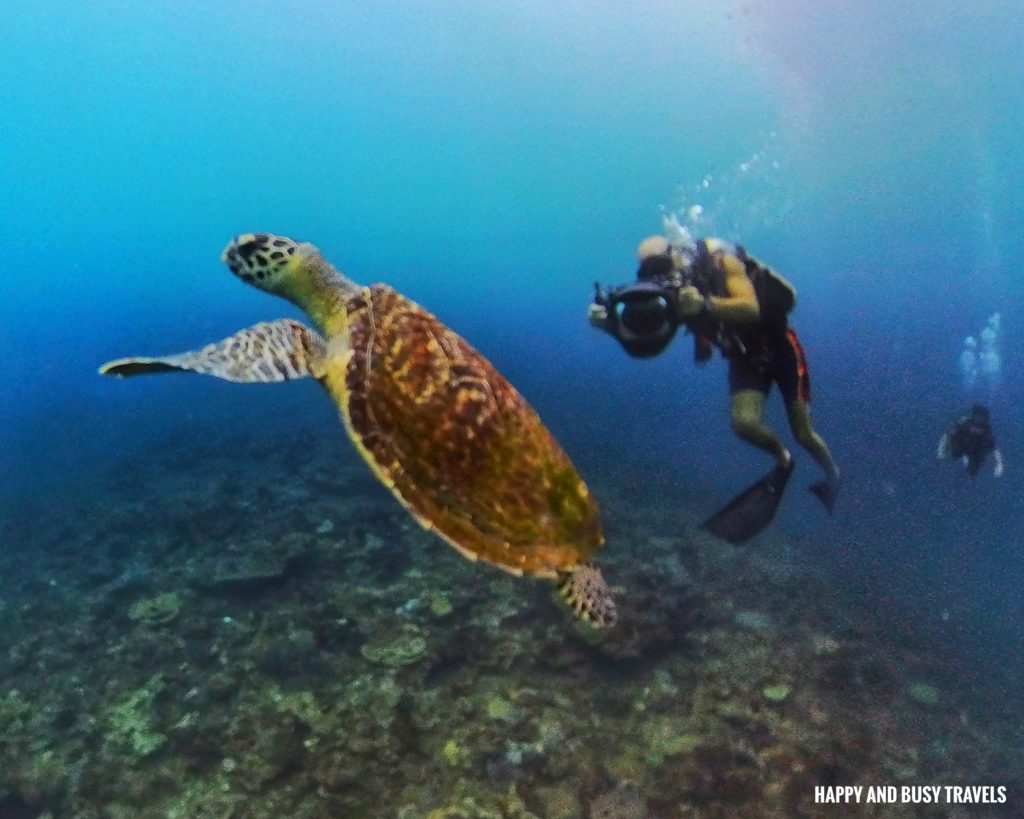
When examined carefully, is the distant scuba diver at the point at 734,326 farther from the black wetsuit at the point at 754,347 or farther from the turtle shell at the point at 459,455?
the turtle shell at the point at 459,455

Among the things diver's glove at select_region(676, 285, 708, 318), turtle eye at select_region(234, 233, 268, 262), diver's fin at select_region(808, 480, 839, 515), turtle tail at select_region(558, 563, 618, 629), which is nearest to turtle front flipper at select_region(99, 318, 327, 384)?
turtle eye at select_region(234, 233, 268, 262)

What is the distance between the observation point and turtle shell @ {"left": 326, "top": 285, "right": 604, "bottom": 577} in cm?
279

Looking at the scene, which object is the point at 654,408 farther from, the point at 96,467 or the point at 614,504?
the point at 96,467

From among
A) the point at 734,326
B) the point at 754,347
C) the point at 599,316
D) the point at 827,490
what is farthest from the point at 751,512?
the point at 599,316

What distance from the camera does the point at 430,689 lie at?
18.0 ft

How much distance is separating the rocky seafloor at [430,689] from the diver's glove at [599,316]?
10.4ft

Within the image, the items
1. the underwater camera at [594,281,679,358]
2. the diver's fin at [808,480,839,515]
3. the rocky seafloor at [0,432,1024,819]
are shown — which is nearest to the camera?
the underwater camera at [594,281,679,358]

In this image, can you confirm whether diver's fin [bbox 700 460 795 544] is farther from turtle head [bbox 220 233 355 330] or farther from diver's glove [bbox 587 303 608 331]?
turtle head [bbox 220 233 355 330]

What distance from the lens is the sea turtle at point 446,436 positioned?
2789 mm

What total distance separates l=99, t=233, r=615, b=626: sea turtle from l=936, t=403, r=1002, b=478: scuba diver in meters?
8.11

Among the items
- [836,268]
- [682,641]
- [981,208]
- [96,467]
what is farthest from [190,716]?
[981,208]

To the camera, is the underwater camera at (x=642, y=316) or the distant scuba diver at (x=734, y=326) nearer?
the underwater camera at (x=642, y=316)

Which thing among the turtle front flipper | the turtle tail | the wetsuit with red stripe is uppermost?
the wetsuit with red stripe

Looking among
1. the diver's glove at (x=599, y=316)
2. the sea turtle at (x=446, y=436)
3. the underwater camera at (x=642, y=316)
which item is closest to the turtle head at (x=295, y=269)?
the sea turtle at (x=446, y=436)
